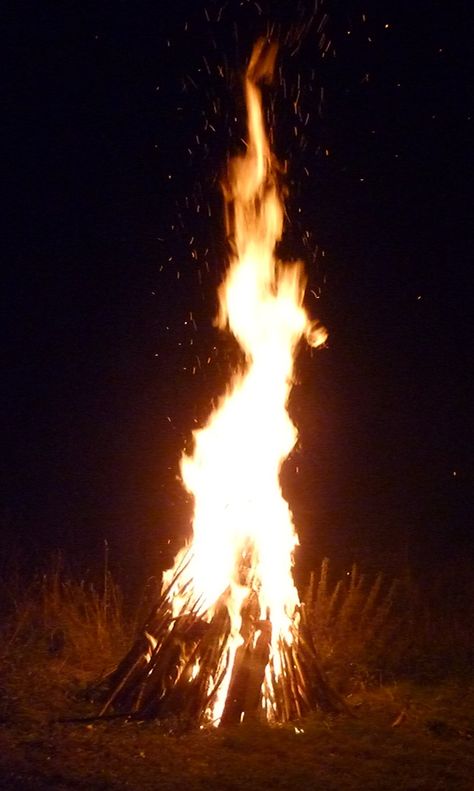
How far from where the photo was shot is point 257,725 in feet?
17.3

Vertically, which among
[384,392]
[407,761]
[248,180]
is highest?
[384,392]

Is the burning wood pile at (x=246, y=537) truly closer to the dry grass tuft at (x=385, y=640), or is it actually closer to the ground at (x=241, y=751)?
the ground at (x=241, y=751)

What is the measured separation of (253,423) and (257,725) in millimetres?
1850

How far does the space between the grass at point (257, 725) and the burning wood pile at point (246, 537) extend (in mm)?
231

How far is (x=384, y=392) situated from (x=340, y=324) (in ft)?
4.48

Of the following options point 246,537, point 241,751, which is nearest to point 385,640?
point 246,537

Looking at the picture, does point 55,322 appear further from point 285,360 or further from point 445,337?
point 285,360

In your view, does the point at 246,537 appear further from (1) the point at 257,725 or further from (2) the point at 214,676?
(1) the point at 257,725

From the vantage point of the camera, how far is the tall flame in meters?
5.97

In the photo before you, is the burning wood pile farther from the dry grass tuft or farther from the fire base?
the dry grass tuft

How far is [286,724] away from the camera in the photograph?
5.31 meters

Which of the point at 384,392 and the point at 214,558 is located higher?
the point at 384,392

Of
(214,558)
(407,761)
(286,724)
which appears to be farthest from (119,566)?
(407,761)

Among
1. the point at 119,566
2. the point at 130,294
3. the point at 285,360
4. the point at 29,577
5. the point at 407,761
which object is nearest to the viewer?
the point at 407,761
